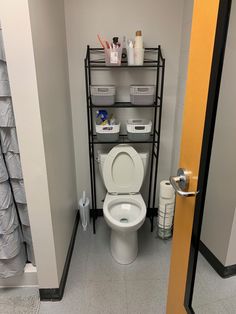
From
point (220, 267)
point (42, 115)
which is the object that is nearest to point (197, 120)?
point (42, 115)

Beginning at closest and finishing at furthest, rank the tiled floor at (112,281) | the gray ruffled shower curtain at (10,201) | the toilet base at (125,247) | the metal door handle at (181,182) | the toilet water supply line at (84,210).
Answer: the metal door handle at (181,182), the gray ruffled shower curtain at (10,201), the tiled floor at (112,281), the toilet base at (125,247), the toilet water supply line at (84,210)

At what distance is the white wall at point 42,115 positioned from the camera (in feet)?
3.65

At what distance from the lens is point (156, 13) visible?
195cm

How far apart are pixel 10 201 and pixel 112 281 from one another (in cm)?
95

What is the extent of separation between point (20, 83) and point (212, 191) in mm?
1018

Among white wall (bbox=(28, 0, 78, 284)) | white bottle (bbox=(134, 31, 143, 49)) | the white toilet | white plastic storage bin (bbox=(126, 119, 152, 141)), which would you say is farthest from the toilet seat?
white bottle (bbox=(134, 31, 143, 49))

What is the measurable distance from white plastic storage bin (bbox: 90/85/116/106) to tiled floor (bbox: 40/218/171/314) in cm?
123

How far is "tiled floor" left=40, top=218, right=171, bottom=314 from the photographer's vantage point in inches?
61.3

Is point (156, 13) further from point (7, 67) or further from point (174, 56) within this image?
point (7, 67)

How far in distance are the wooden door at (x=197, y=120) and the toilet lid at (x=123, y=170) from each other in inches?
38.1

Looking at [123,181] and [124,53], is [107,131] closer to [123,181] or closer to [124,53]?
[123,181]

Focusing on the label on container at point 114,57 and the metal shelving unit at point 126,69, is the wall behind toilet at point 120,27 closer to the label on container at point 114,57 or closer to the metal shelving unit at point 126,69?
the metal shelving unit at point 126,69

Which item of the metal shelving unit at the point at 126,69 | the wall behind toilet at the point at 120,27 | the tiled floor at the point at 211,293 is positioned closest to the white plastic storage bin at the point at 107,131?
the metal shelving unit at the point at 126,69

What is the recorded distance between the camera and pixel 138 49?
1.80 m
